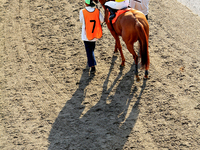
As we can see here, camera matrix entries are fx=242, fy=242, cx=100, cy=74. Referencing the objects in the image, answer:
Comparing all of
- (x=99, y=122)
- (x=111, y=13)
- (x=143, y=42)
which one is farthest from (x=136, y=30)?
(x=99, y=122)

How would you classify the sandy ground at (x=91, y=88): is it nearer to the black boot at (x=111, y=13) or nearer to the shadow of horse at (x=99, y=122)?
the shadow of horse at (x=99, y=122)

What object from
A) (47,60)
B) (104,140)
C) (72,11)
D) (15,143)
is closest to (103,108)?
(104,140)

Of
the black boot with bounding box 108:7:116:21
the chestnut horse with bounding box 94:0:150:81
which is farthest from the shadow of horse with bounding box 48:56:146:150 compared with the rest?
the black boot with bounding box 108:7:116:21

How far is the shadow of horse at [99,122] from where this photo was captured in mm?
4508

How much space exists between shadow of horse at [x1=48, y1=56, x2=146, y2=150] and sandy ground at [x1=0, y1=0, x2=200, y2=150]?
19 mm

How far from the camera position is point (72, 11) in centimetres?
843

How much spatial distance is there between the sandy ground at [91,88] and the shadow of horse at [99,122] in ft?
0.06

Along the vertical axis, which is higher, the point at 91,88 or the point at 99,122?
the point at 91,88

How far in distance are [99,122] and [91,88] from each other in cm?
114

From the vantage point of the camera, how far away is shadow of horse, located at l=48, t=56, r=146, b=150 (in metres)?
4.51

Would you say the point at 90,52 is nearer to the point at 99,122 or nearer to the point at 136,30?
the point at 136,30

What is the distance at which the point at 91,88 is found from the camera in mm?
5840

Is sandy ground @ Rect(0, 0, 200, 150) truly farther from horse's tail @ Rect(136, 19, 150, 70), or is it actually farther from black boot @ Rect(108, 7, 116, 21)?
black boot @ Rect(108, 7, 116, 21)

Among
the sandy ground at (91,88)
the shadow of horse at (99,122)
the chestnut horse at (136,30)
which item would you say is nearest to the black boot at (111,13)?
the chestnut horse at (136,30)
